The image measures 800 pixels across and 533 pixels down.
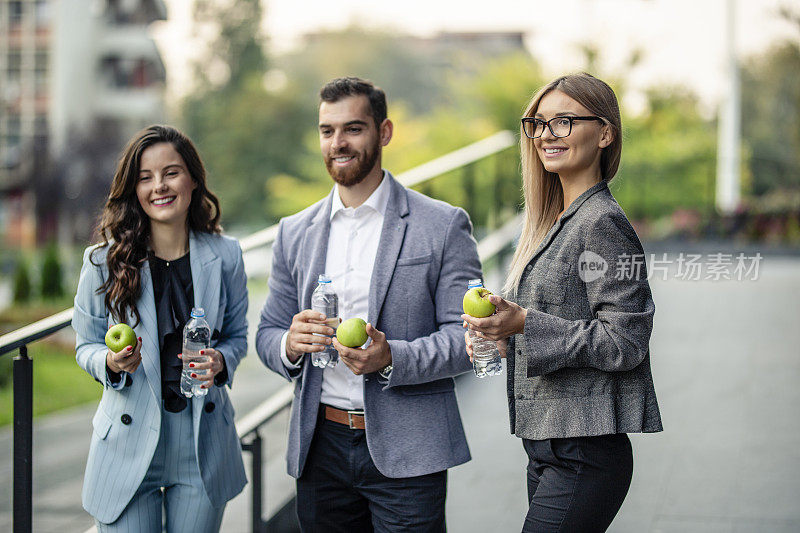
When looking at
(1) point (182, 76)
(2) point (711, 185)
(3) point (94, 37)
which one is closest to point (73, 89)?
(3) point (94, 37)

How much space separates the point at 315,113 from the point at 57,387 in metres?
35.4

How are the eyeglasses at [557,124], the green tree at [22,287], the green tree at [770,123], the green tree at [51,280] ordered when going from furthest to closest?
the green tree at [770,123] < the green tree at [51,280] < the green tree at [22,287] < the eyeglasses at [557,124]

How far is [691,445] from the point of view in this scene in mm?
5297

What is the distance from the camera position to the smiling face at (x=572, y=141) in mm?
2506

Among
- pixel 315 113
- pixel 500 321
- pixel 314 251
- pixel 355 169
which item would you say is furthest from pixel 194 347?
pixel 315 113

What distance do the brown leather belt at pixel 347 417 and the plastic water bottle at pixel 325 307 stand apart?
161mm

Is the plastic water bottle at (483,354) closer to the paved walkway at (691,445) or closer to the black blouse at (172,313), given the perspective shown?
the black blouse at (172,313)

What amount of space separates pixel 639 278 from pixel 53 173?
44903 millimetres

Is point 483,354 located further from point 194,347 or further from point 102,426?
point 102,426

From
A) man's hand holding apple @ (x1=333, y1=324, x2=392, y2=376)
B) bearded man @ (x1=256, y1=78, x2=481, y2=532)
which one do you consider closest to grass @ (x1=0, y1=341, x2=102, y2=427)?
bearded man @ (x1=256, y1=78, x2=481, y2=532)

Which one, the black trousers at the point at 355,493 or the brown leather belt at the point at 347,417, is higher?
the brown leather belt at the point at 347,417

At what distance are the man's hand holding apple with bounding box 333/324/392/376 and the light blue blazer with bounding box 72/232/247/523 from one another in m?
0.50

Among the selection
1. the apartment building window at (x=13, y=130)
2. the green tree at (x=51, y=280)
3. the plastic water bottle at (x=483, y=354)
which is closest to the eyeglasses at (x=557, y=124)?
the plastic water bottle at (x=483, y=354)

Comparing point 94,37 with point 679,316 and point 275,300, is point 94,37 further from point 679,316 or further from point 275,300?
point 275,300
